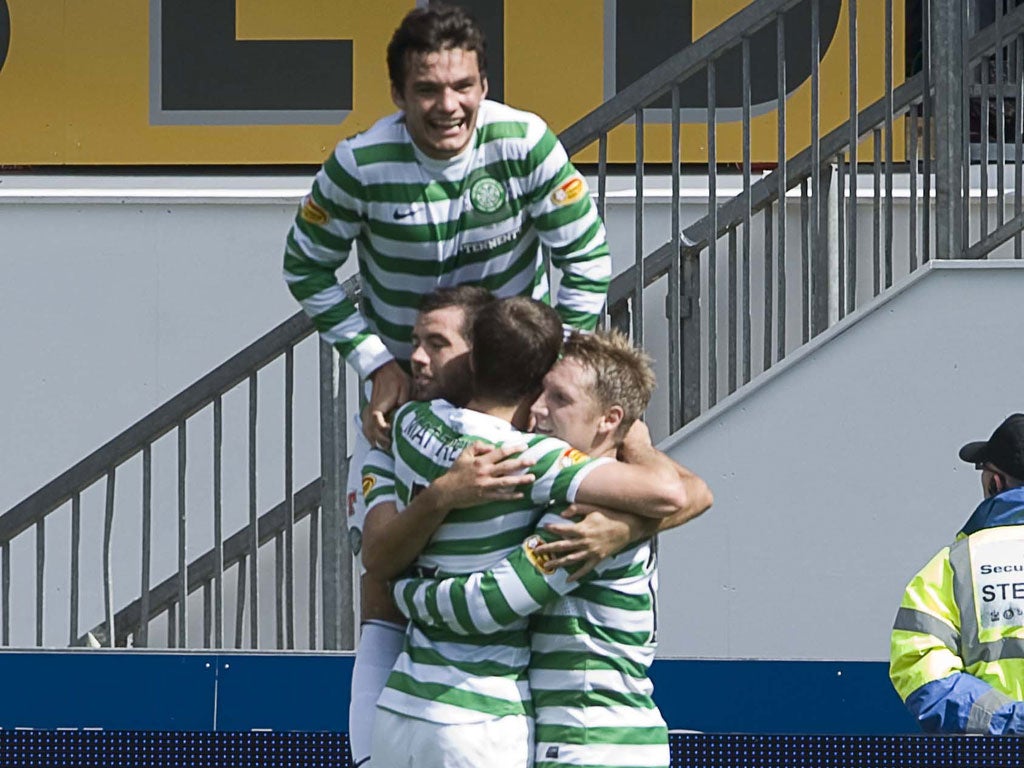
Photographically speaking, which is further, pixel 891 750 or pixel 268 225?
pixel 268 225

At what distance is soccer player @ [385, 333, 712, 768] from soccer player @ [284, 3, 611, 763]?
36cm

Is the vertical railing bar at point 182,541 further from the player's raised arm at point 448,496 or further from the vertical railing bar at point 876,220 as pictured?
the player's raised arm at point 448,496

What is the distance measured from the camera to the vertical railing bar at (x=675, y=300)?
603 centimetres

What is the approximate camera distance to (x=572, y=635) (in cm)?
330

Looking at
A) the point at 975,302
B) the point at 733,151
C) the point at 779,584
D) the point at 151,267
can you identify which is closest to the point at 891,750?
the point at 779,584

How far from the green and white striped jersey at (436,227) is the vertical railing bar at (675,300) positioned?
2.26 metres

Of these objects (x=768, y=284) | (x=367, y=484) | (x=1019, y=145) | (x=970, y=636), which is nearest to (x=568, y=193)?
(x=367, y=484)

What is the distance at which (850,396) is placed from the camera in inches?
232

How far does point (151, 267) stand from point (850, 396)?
2786 mm

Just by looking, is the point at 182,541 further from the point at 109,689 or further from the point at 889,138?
the point at 889,138

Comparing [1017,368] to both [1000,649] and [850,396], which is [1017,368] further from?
[1000,649]

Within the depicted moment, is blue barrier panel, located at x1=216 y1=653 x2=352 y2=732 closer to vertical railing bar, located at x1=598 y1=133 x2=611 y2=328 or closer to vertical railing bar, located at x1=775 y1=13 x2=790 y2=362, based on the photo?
vertical railing bar, located at x1=598 y1=133 x2=611 y2=328

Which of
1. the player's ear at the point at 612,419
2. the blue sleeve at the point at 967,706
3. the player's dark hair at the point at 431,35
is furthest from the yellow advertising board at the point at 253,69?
the player's ear at the point at 612,419

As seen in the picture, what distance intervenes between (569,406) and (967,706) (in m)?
1.60
